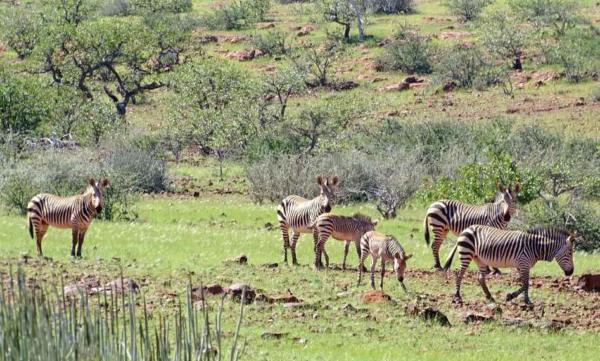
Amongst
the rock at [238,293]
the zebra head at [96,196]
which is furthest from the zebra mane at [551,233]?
the zebra head at [96,196]

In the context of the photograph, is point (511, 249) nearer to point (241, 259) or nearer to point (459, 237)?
point (459, 237)

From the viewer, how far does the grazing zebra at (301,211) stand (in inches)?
903

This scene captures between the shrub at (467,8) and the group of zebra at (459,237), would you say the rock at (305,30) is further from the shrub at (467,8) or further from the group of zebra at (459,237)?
the group of zebra at (459,237)

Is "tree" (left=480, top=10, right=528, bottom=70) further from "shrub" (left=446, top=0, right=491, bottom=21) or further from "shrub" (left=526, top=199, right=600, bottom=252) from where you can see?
"shrub" (left=526, top=199, right=600, bottom=252)

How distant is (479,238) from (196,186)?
22335 mm

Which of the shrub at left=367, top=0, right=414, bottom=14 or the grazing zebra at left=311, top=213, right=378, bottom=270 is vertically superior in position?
the grazing zebra at left=311, top=213, right=378, bottom=270

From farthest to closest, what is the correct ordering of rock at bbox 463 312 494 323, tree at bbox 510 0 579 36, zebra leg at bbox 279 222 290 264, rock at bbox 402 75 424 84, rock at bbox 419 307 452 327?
tree at bbox 510 0 579 36 → rock at bbox 402 75 424 84 → zebra leg at bbox 279 222 290 264 → rock at bbox 463 312 494 323 → rock at bbox 419 307 452 327

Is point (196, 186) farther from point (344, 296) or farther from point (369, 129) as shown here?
point (344, 296)

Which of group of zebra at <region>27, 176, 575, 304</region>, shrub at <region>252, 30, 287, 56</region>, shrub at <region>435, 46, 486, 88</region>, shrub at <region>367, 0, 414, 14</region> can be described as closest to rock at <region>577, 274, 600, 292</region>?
group of zebra at <region>27, 176, 575, 304</region>

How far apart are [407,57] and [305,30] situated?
35.7ft

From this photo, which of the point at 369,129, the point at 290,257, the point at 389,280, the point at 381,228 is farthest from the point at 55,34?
the point at 389,280

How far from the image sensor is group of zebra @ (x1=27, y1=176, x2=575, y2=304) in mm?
19406

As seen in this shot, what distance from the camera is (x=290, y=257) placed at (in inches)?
947

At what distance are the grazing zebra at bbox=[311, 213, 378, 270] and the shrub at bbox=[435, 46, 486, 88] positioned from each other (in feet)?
122
